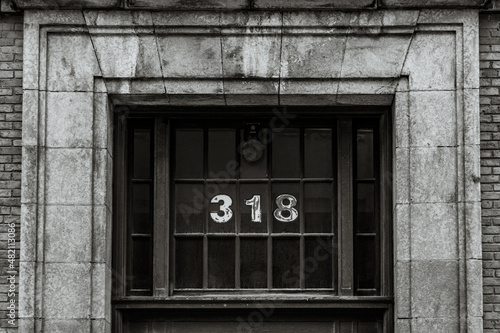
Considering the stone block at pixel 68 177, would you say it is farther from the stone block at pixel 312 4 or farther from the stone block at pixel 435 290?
the stone block at pixel 435 290

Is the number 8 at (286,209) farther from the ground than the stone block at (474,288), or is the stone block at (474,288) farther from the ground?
the number 8 at (286,209)

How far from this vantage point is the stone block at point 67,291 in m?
11.0

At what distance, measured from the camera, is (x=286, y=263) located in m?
11.7

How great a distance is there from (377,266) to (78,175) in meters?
3.07

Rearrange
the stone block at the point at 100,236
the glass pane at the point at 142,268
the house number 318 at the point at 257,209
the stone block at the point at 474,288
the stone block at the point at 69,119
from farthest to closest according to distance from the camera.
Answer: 1. the house number 318 at the point at 257,209
2. the glass pane at the point at 142,268
3. the stone block at the point at 69,119
4. the stone block at the point at 100,236
5. the stone block at the point at 474,288

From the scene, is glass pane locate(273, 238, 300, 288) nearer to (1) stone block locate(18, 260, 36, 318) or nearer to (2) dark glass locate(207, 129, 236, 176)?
(2) dark glass locate(207, 129, 236, 176)

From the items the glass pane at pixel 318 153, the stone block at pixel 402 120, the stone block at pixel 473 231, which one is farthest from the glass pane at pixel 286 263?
the stone block at pixel 473 231

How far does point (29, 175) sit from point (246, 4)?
8.69 ft

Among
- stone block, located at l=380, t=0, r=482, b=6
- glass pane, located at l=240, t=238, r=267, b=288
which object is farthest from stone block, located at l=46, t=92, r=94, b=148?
stone block, located at l=380, t=0, r=482, b=6

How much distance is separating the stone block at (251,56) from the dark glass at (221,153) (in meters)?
0.78

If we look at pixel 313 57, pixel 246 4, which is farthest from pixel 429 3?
pixel 246 4

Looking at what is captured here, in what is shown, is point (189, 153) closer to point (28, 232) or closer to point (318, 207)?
point (318, 207)

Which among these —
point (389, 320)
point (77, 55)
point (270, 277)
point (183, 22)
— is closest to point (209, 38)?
point (183, 22)

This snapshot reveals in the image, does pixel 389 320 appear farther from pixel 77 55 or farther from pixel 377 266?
pixel 77 55
